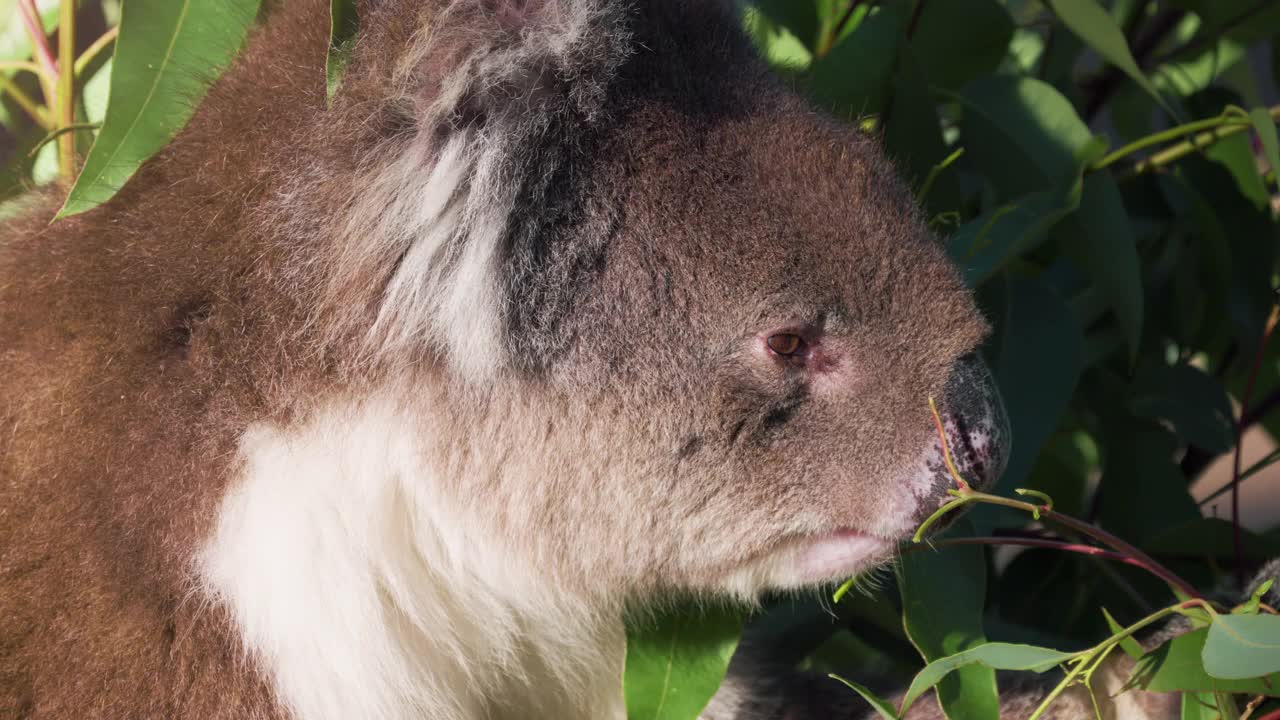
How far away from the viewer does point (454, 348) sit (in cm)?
170

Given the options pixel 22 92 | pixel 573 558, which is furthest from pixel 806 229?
pixel 22 92

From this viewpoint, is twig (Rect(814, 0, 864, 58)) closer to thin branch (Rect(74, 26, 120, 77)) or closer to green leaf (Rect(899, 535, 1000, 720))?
green leaf (Rect(899, 535, 1000, 720))

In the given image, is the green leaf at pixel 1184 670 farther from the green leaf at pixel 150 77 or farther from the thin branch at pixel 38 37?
the thin branch at pixel 38 37

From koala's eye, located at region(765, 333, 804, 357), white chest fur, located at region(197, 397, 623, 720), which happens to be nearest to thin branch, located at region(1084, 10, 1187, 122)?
koala's eye, located at region(765, 333, 804, 357)

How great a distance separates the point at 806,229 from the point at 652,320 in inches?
9.4

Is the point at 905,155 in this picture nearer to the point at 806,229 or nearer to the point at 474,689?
the point at 806,229

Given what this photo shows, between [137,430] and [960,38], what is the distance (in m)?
1.57

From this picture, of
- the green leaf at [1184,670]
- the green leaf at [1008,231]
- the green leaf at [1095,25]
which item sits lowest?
the green leaf at [1184,670]

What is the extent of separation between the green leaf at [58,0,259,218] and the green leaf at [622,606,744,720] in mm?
957

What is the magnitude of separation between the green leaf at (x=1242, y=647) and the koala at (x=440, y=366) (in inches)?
14.3

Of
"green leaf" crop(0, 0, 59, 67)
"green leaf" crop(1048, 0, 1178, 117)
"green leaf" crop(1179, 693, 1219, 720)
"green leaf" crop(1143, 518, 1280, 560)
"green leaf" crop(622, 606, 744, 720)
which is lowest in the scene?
"green leaf" crop(1143, 518, 1280, 560)

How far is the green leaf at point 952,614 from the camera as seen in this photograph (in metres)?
1.82

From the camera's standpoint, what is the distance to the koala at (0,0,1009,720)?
1641 millimetres

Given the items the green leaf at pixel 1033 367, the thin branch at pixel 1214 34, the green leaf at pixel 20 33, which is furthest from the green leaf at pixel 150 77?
the thin branch at pixel 1214 34
